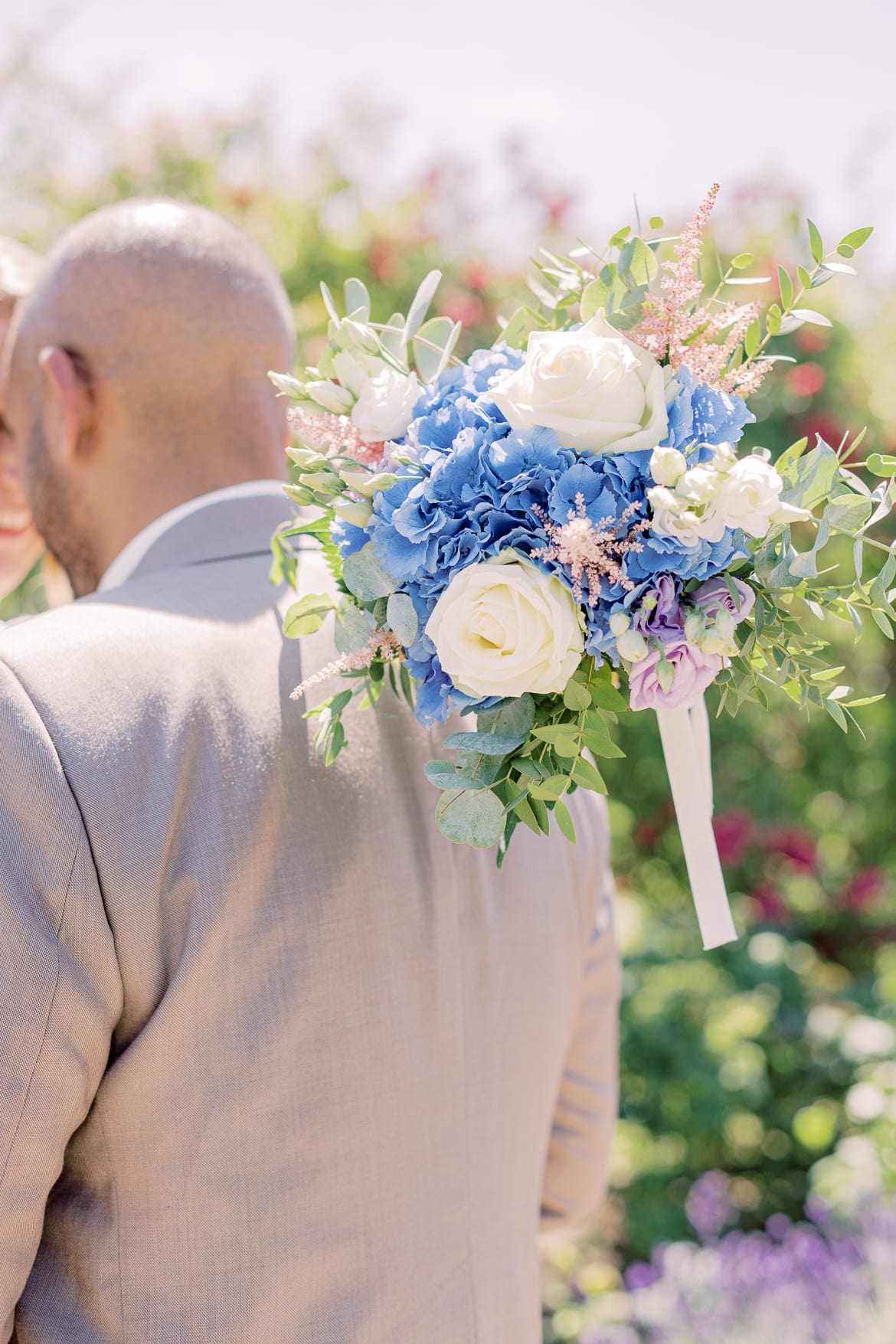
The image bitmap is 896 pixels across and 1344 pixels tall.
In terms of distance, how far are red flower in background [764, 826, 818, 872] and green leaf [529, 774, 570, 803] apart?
387cm

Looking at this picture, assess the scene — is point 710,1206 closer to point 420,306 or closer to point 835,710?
point 835,710

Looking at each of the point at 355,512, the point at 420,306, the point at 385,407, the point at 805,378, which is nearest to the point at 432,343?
the point at 420,306

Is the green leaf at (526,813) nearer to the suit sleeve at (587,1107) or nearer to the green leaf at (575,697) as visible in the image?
the green leaf at (575,697)

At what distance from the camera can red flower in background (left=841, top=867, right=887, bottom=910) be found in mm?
4723

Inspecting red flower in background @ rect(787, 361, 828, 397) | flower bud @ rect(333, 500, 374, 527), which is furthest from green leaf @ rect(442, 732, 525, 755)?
red flower in background @ rect(787, 361, 828, 397)

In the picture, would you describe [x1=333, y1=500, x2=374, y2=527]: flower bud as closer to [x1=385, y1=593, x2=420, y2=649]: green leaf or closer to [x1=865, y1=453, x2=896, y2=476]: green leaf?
[x1=385, y1=593, x2=420, y2=649]: green leaf

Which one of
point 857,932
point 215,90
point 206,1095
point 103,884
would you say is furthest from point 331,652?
point 857,932

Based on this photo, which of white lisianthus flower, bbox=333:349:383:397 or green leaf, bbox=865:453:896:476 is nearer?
green leaf, bbox=865:453:896:476

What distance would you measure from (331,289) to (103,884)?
3.44 meters

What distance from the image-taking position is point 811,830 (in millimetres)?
5188

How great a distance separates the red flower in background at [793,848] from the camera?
182 inches

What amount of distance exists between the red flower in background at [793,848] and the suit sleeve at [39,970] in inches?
154

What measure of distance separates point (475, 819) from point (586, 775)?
122mm

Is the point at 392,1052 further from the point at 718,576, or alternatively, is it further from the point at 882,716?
the point at 882,716
